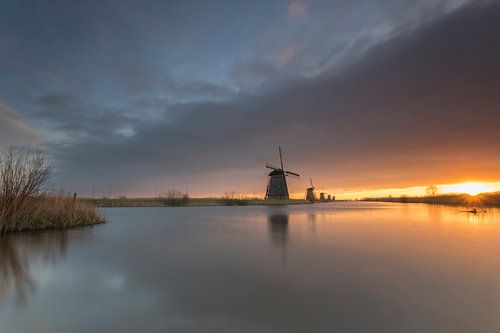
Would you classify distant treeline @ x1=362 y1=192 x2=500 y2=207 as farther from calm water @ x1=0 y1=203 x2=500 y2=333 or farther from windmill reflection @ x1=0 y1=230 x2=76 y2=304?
windmill reflection @ x1=0 y1=230 x2=76 y2=304

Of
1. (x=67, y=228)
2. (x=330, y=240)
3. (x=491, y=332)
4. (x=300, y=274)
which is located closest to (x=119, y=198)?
(x=67, y=228)

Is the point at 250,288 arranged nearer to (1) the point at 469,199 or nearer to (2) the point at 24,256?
(2) the point at 24,256

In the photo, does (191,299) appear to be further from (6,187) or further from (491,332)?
(6,187)

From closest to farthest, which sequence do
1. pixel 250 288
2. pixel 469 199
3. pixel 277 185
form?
pixel 250 288 < pixel 469 199 < pixel 277 185

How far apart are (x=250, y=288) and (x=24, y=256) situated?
202 inches

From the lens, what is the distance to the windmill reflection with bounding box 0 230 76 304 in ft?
13.1

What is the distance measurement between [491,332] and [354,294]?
4.61 ft

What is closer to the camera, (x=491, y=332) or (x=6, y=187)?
(x=491, y=332)

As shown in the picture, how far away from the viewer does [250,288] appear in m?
4.02

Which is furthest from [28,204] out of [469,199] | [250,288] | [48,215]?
[469,199]

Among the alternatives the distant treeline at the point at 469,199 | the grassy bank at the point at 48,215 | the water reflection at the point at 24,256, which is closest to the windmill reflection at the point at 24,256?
the water reflection at the point at 24,256

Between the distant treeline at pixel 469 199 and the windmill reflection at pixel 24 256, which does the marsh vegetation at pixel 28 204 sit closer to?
the windmill reflection at pixel 24 256

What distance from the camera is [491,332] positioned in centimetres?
263

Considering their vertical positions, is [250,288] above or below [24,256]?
below
